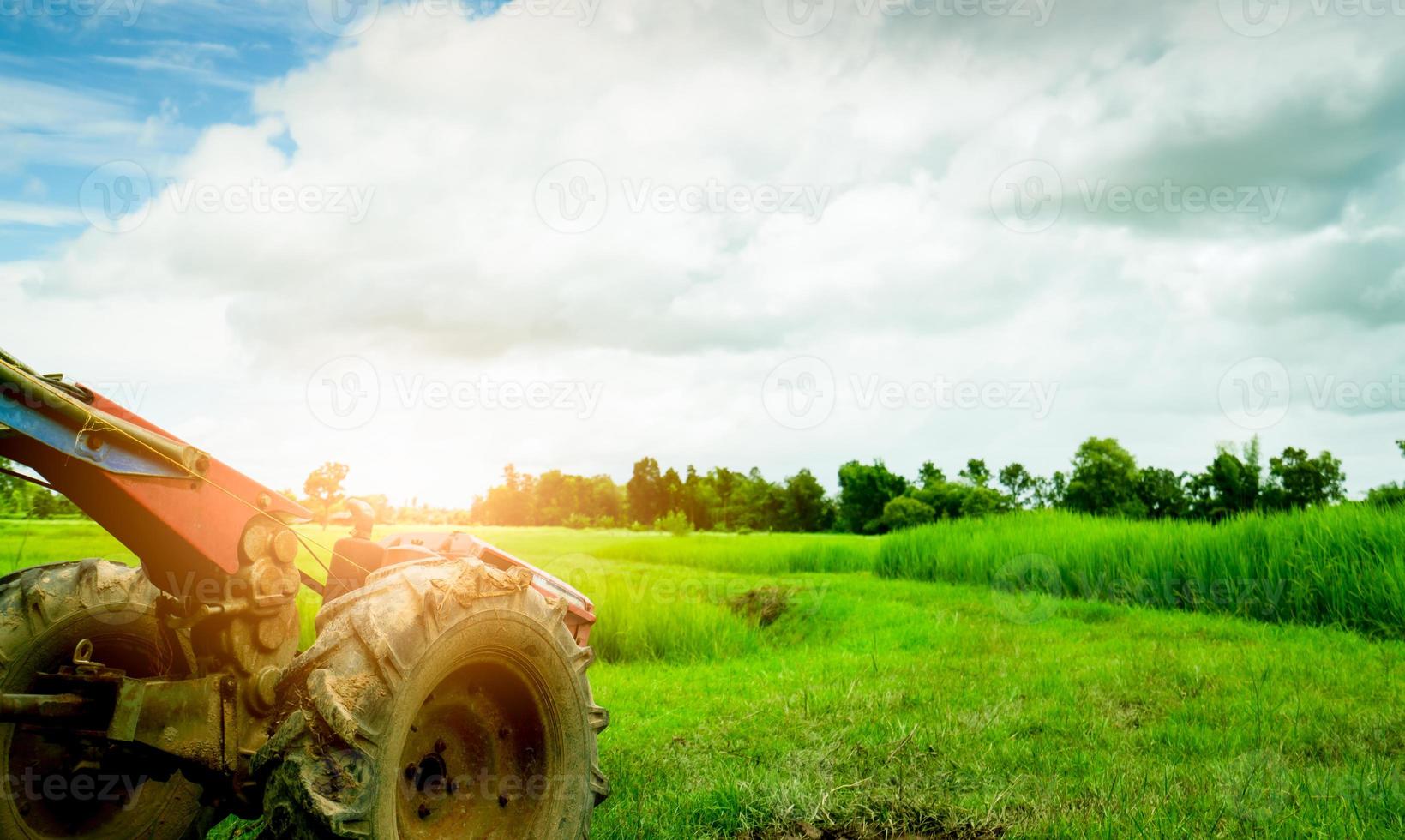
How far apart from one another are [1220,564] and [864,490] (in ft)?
146

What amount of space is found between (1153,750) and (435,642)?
4.93 m

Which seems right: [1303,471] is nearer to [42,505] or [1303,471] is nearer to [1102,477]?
[1102,477]

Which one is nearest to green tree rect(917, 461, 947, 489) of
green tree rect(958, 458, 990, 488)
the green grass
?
green tree rect(958, 458, 990, 488)

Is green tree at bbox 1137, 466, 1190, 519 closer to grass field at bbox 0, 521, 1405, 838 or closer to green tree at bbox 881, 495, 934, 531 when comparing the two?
green tree at bbox 881, 495, 934, 531

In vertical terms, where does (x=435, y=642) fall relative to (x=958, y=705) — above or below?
above

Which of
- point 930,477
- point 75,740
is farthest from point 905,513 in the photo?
point 75,740

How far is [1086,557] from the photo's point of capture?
48.8ft

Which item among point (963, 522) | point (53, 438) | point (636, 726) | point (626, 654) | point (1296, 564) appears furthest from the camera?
point (963, 522)

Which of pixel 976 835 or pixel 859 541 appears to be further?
pixel 859 541

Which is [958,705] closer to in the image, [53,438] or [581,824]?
[581,824]

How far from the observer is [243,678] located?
3.47m

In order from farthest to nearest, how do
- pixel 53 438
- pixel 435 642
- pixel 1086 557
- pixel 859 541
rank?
1. pixel 859 541
2. pixel 1086 557
3. pixel 435 642
4. pixel 53 438

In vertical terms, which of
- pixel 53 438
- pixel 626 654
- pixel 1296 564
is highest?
pixel 53 438

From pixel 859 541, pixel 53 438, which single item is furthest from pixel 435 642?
pixel 859 541
